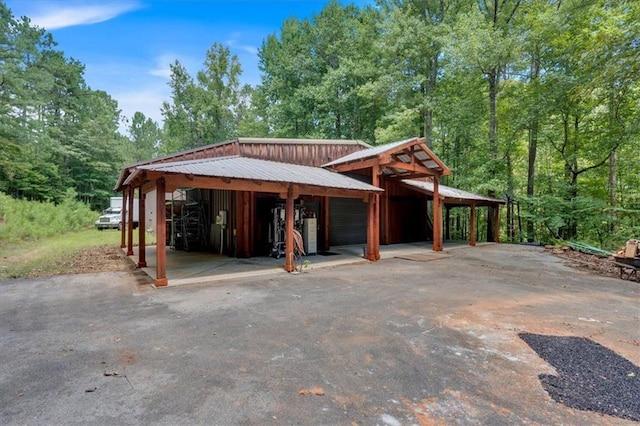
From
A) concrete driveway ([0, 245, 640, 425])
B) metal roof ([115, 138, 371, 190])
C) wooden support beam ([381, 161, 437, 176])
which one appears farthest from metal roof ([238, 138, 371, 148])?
concrete driveway ([0, 245, 640, 425])

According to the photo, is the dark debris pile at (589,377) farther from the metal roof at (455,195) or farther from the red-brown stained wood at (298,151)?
the metal roof at (455,195)

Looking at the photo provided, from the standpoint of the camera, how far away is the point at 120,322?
4043mm

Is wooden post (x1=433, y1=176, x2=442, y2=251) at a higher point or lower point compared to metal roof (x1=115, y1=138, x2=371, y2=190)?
lower

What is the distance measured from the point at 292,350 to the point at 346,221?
9651 mm

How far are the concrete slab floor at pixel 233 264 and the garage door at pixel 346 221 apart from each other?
97 cm

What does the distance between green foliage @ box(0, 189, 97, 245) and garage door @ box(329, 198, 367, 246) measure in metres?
12.3

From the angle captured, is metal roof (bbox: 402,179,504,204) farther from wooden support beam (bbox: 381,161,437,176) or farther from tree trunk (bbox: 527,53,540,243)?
tree trunk (bbox: 527,53,540,243)

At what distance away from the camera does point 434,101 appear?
17344mm

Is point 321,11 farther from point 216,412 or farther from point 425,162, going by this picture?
point 216,412

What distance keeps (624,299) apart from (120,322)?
8092 millimetres

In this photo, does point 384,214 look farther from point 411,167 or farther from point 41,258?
point 41,258

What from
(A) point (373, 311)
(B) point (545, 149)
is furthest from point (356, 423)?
(B) point (545, 149)

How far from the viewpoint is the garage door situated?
12.3 meters

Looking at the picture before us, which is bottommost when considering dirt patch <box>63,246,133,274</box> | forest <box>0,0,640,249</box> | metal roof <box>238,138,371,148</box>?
dirt patch <box>63,246,133,274</box>
